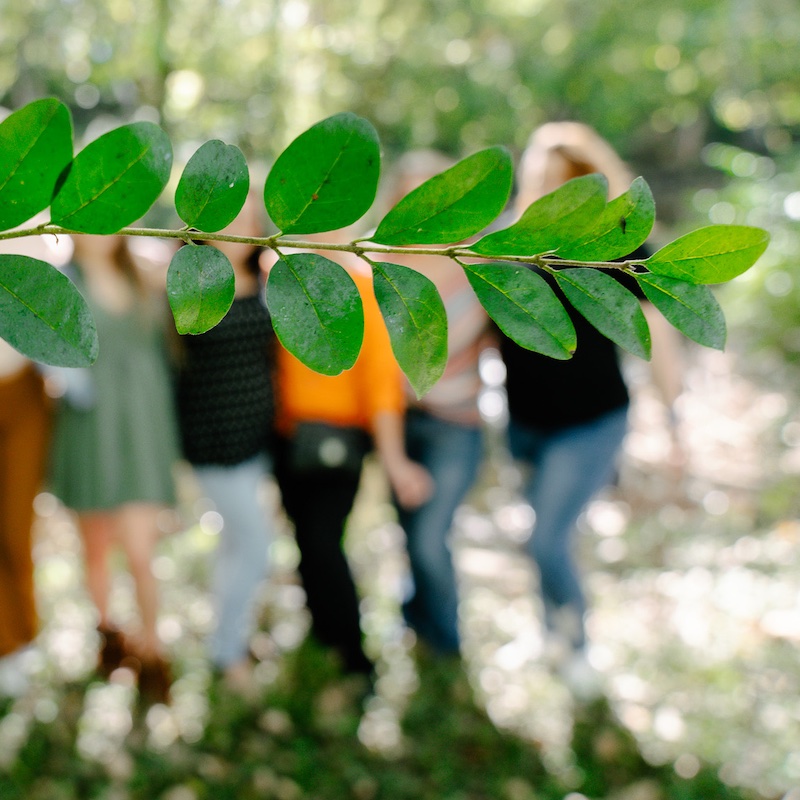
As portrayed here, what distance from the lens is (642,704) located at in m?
2.83

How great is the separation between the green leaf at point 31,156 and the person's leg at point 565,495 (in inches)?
84.3

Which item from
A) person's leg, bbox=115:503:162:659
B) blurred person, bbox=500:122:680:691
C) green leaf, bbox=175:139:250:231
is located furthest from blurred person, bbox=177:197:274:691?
green leaf, bbox=175:139:250:231

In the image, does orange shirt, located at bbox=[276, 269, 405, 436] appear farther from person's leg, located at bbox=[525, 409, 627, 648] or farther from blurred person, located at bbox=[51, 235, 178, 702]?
person's leg, located at bbox=[525, 409, 627, 648]

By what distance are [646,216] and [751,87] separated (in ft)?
19.9

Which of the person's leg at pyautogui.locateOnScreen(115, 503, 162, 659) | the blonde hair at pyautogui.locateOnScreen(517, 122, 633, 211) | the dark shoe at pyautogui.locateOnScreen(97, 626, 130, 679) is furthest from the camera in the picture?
the dark shoe at pyautogui.locateOnScreen(97, 626, 130, 679)

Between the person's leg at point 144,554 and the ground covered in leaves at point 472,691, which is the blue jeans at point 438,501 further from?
the person's leg at point 144,554

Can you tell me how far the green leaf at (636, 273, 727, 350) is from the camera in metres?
0.43

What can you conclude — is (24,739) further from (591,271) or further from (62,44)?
(62,44)

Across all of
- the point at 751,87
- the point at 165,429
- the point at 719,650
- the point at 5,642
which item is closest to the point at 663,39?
the point at 751,87

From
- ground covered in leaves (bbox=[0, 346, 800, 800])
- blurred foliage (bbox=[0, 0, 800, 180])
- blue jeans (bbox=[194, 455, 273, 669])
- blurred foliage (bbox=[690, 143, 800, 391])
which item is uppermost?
blurred foliage (bbox=[0, 0, 800, 180])

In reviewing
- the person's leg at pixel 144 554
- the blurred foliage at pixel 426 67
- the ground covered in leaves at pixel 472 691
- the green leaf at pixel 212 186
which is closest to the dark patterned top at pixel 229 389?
the person's leg at pixel 144 554

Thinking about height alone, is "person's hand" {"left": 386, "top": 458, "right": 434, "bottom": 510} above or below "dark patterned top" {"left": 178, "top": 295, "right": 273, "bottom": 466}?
below

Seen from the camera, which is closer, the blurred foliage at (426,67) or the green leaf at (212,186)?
the green leaf at (212,186)

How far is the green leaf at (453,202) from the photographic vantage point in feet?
1.42
